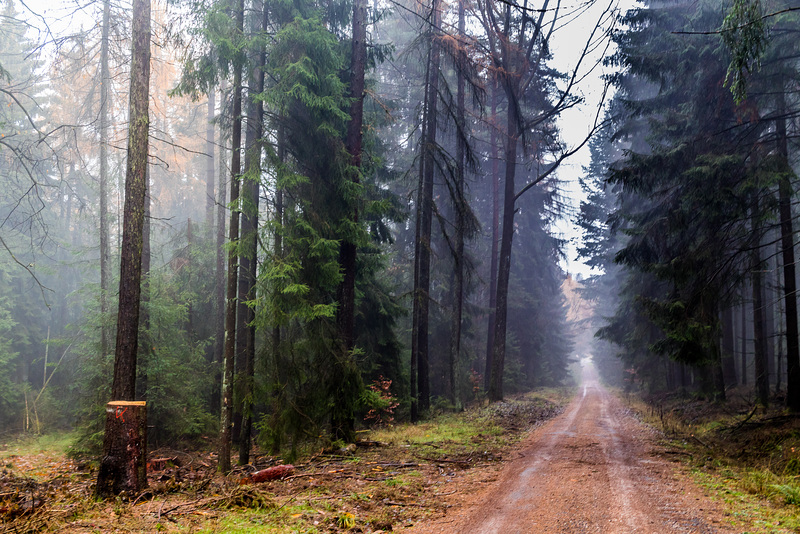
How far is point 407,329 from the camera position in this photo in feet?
72.0

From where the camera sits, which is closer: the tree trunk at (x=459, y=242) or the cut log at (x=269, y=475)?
the cut log at (x=269, y=475)

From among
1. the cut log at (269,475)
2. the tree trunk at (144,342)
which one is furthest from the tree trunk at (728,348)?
the tree trunk at (144,342)

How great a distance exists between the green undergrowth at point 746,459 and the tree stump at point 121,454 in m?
8.03

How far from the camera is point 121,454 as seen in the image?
6984 millimetres

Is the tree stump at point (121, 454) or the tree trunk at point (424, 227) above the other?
the tree trunk at point (424, 227)

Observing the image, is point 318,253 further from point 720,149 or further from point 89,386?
point 720,149

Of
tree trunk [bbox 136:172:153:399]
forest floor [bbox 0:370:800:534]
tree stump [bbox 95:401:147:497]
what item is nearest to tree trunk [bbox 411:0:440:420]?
forest floor [bbox 0:370:800:534]

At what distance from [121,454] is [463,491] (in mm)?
5218

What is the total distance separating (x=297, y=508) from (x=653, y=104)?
1575cm

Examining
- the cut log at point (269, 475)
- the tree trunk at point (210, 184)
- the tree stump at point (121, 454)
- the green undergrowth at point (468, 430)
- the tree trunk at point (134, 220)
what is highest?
the tree trunk at point (210, 184)

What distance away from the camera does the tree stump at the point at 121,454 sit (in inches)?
273

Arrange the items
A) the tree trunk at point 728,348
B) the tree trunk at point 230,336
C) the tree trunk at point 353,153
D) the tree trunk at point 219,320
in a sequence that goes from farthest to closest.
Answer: the tree trunk at point 728,348
the tree trunk at point 219,320
the tree trunk at point 353,153
the tree trunk at point 230,336

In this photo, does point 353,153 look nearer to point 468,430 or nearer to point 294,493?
point 294,493

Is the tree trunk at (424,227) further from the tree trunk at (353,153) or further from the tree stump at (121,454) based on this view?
the tree stump at (121,454)
